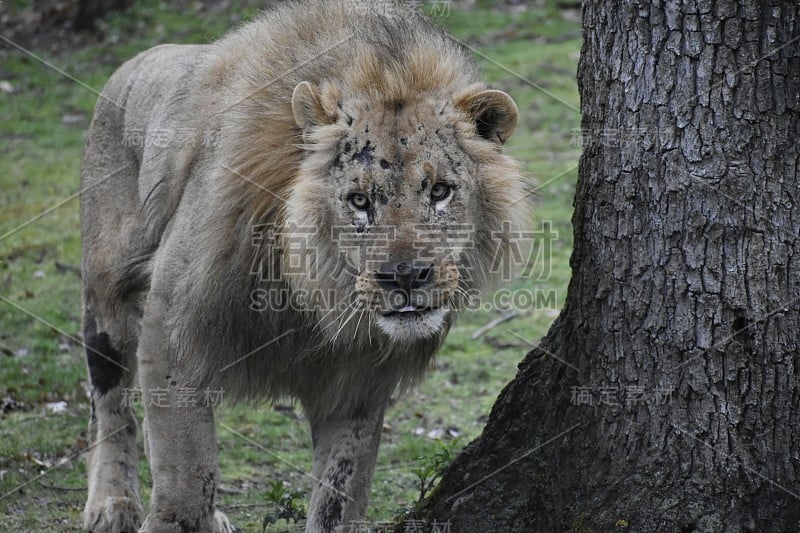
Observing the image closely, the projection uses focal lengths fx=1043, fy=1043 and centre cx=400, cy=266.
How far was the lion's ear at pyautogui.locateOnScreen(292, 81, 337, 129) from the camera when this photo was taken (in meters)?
4.20

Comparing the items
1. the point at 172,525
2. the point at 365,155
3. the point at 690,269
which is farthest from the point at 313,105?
the point at 172,525

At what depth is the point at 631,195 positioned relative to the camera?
4016 millimetres

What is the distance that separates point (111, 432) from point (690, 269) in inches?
140

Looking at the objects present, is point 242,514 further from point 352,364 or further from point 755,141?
point 755,141

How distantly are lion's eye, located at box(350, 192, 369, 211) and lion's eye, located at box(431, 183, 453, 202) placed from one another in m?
0.26

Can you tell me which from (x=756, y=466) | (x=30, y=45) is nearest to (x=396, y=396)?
(x=756, y=466)

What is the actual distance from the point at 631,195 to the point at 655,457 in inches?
39.7

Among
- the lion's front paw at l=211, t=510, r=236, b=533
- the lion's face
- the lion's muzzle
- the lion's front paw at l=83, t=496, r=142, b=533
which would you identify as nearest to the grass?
the lion's front paw at l=83, t=496, r=142, b=533

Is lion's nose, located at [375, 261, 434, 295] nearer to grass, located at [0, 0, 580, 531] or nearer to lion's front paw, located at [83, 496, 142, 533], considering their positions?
grass, located at [0, 0, 580, 531]

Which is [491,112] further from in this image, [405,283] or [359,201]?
[405,283]

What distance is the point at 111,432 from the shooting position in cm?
594

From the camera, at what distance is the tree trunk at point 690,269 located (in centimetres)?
378

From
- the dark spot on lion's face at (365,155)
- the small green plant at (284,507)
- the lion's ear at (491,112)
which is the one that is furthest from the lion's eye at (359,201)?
the small green plant at (284,507)

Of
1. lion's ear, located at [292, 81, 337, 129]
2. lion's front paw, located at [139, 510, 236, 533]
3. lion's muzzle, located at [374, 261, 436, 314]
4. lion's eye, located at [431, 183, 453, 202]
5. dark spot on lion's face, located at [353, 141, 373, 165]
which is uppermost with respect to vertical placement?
Result: lion's ear, located at [292, 81, 337, 129]
